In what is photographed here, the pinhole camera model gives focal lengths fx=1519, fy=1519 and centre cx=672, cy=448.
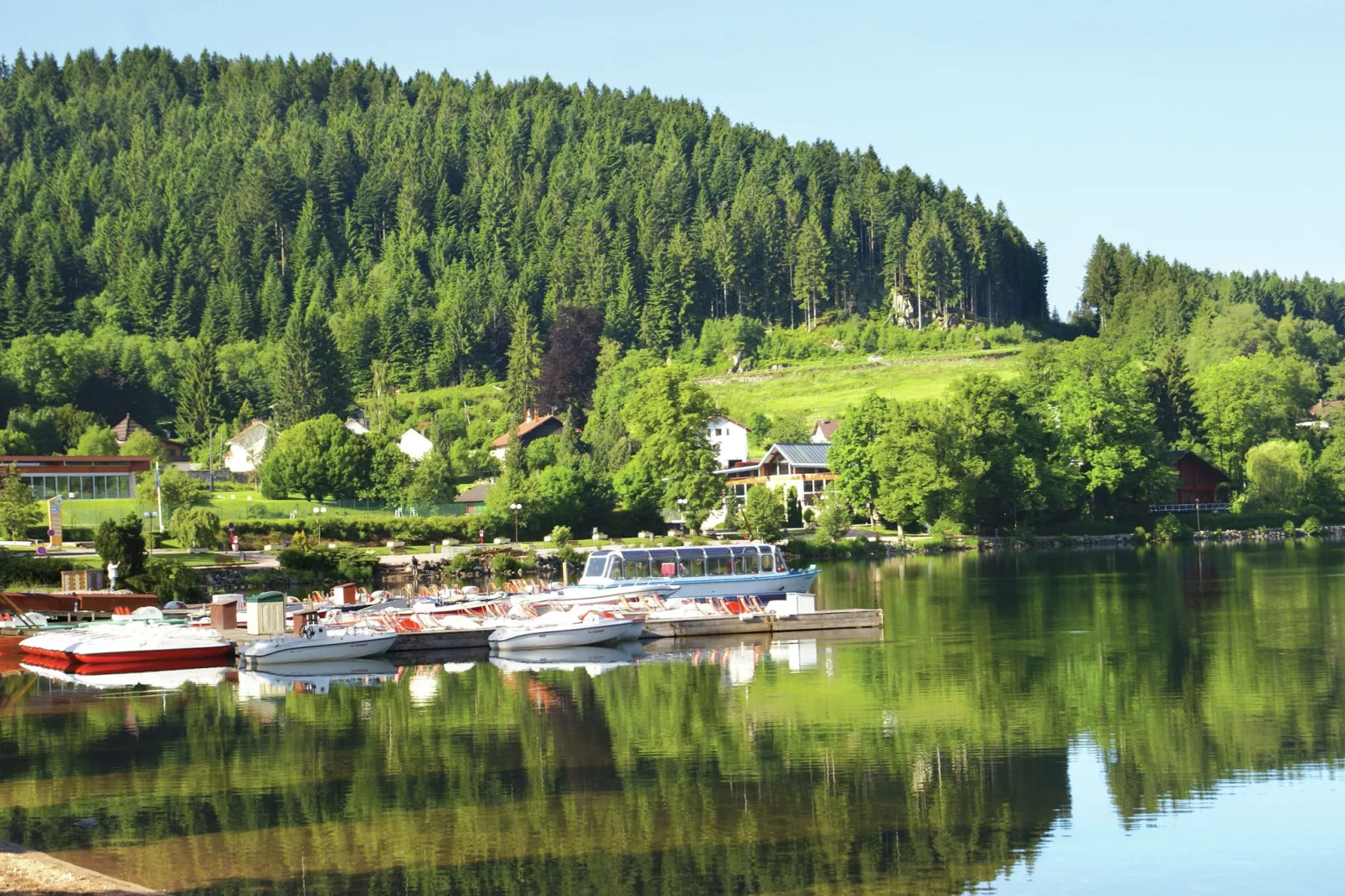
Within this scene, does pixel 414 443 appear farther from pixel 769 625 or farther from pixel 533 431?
pixel 769 625

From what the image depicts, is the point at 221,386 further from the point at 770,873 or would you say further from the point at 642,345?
the point at 770,873

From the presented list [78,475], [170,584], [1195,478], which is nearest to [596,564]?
[170,584]

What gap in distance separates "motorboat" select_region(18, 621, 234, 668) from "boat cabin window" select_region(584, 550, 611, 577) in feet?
54.0

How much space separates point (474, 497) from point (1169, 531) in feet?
152

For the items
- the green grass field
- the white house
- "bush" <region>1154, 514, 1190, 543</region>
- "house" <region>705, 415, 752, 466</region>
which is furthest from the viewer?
the green grass field

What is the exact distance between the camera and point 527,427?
138 metres

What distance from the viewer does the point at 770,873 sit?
55.7 feet

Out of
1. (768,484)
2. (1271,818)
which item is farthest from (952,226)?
(1271,818)

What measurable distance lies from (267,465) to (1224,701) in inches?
3053

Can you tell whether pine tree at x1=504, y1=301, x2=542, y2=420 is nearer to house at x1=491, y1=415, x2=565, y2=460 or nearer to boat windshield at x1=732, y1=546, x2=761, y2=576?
house at x1=491, y1=415, x2=565, y2=460

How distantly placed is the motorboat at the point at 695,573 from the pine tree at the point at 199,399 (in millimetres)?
93795

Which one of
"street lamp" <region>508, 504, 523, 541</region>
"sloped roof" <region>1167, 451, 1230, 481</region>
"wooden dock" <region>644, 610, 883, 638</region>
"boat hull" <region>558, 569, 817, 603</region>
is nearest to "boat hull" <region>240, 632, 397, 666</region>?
"wooden dock" <region>644, 610, 883, 638</region>

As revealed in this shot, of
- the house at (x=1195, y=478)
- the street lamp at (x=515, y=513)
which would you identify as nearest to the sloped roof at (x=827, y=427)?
the house at (x=1195, y=478)

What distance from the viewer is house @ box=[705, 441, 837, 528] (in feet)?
368
